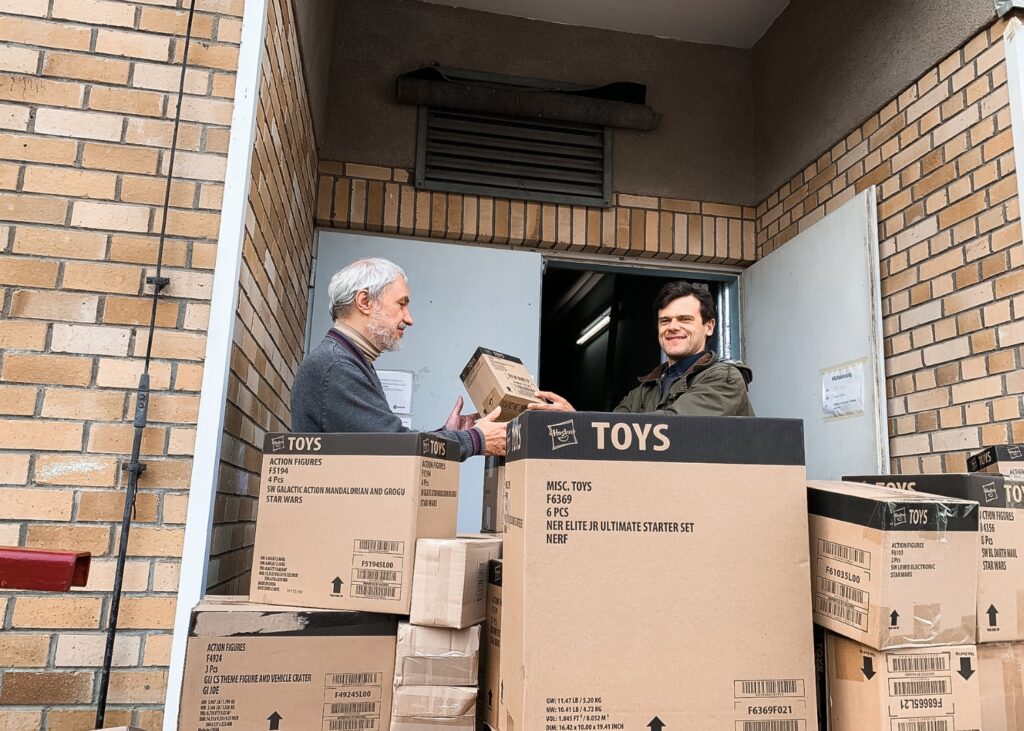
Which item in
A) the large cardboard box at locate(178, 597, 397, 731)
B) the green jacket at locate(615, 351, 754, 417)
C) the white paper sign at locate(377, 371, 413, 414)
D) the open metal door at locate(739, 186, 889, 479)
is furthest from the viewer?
the white paper sign at locate(377, 371, 413, 414)

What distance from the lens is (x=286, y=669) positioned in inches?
50.3

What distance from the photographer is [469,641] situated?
1.29 metres

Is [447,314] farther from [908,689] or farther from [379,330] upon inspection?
[908,689]

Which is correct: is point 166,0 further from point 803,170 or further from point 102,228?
point 803,170

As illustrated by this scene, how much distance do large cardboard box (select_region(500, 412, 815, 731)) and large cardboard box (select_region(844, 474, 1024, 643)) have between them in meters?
0.33

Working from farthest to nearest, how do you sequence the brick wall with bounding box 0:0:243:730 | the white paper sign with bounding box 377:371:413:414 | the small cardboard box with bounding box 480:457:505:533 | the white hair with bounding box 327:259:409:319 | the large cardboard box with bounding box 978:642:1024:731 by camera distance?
the white paper sign with bounding box 377:371:413:414, the white hair with bounding box 327:259:409:319, the small cardboard box with bounding box 480:457:505:533, the brick wall with bounding box 0:0:243:730, the large cardboard box with bounding box 978:642:1024:731

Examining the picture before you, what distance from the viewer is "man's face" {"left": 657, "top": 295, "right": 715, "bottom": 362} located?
2482mm

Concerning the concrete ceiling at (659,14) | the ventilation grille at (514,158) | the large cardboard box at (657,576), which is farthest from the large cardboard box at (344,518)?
the concrete ceiling at (659,14)

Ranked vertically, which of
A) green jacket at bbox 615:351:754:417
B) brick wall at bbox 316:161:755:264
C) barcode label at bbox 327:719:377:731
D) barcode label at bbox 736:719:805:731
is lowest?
barcode label at bbox 327:719:377:731

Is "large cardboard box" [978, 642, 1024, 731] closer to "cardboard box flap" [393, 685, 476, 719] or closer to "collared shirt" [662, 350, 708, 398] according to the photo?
"cardboard box flap" [393, 685, 476, 719]

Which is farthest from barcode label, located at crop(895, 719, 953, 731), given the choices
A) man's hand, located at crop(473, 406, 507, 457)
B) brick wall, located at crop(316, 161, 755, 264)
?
brick wall, located at crop(316, 161, 755, 264)

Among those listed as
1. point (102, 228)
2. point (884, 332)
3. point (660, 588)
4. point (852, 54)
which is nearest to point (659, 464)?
point (660, 588)

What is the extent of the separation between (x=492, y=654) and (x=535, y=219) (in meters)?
2.39

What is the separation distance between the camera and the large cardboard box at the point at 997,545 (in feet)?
3.84
